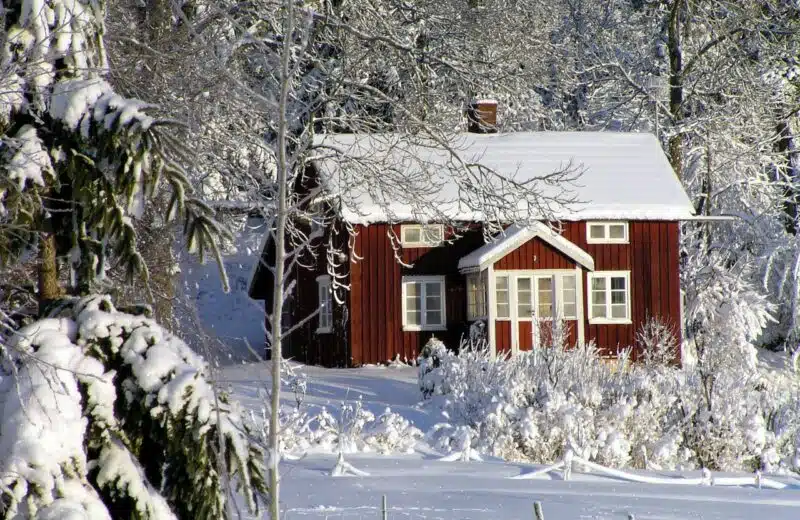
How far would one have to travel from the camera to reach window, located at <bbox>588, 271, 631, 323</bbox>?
2555 cm

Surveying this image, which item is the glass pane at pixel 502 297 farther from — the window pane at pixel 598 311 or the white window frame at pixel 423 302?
A: the window pane at pixel 598 311

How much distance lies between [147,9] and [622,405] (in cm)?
782

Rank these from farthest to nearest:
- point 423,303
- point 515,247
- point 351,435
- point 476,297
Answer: point 423,303, point 476,297, point 515,247, point 351,435

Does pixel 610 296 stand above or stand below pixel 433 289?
below

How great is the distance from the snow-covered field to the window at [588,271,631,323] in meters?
12.0

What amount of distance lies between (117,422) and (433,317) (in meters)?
21.4

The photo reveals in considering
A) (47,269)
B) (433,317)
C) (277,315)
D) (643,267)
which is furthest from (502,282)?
(47,269)

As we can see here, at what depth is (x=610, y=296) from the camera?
84.1 ft

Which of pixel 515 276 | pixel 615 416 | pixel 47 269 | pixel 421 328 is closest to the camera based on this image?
pixel 47 269

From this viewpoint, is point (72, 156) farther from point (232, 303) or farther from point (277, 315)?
point (232, 303)

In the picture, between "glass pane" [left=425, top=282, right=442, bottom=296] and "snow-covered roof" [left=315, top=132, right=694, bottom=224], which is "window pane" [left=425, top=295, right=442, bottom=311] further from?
"snow-covered roof" [left=315, top=132, right=694, bottom=224]

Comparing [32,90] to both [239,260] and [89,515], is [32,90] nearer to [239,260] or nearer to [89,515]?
[89,515]

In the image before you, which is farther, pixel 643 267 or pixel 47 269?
pixel 643 267

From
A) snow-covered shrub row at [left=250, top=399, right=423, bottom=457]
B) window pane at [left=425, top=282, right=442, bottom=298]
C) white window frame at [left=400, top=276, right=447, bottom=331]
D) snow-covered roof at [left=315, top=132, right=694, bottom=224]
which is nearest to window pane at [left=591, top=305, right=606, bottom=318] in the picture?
snow-covered roof at [left=315, top=132, right=694, bottom=224]
